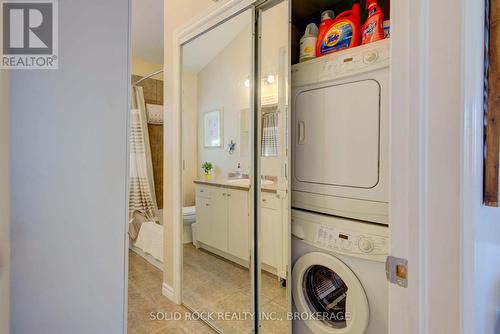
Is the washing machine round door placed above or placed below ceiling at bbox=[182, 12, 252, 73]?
below

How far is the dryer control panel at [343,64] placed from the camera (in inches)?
47.1

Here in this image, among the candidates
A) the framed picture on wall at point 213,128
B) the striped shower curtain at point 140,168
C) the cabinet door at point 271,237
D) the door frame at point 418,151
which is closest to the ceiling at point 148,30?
the striped shower curtain at point 140,168

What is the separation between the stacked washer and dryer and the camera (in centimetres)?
120

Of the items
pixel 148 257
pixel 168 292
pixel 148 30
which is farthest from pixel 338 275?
pixel 148 30

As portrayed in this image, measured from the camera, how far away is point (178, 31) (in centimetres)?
225

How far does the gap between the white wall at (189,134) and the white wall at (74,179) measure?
150 cm

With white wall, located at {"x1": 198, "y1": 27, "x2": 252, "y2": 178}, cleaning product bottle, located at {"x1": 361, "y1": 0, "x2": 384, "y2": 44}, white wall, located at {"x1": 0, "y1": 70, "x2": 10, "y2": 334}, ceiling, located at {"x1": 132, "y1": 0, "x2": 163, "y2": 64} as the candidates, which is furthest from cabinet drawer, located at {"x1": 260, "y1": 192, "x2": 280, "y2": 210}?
ceiling, located at {"x1": 132, "y1": 0, "x2": 163, "y2": 64}

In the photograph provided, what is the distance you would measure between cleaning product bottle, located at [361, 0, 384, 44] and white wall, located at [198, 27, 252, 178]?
2.49ft

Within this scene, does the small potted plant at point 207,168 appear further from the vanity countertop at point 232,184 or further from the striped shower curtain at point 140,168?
the striped shower curtain at point 140,168

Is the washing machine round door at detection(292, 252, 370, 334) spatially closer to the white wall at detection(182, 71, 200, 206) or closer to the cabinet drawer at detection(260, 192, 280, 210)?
the cabinet drawer at detection(260, 192, 280, 210)

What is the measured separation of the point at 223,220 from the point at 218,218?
0.26ft

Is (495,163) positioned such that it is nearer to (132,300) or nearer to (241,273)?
(241,273)

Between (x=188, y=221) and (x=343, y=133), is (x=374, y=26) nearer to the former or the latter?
(x=343, y=133)

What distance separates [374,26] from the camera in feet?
4.22
